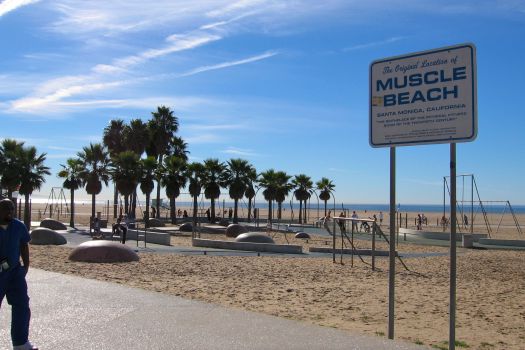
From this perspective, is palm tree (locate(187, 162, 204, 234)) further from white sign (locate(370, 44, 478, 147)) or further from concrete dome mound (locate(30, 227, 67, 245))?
white sign (locate(370, 44, 478, 147))

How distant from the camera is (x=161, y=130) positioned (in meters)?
57.2

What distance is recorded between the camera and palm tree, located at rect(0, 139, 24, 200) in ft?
119

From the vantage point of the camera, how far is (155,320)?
6.38m

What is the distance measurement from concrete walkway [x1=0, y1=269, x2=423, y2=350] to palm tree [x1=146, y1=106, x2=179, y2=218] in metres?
50.1

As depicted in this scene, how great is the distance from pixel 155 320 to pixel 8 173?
33354mm

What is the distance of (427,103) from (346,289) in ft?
23.5

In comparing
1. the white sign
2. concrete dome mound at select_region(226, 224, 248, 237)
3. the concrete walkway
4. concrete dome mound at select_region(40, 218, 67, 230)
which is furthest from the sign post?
concrete dome mound at select_region(40, 218, 67, 230)

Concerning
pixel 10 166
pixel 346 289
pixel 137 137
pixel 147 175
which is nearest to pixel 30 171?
pixel 10 166

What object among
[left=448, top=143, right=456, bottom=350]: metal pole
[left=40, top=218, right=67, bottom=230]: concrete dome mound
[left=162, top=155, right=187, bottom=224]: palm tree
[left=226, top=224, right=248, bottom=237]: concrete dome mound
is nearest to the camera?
[left=448, top=143, right=456, bottom=350]: metal pole

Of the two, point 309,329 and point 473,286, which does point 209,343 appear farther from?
point 473,286

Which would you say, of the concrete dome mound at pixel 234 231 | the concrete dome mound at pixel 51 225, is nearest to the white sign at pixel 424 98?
the concrete dome mound at pixel 234 231

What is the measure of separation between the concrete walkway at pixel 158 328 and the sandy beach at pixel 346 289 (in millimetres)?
1635

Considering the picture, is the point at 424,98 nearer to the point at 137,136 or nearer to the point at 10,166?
the point at 10,166

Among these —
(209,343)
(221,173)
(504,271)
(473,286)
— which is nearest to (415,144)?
(209,343)
